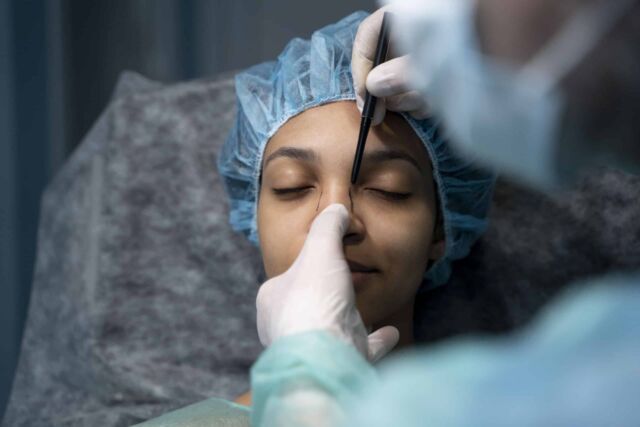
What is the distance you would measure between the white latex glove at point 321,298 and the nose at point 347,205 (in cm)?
5

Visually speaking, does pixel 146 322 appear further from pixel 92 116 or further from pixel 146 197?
pixel 92 116

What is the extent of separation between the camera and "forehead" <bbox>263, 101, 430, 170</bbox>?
1.52 metres

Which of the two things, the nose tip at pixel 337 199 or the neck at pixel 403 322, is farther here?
the neck at pixel 403 322

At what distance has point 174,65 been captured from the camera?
7.64 ft

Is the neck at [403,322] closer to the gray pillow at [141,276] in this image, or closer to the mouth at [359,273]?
the mouth at [359,273]

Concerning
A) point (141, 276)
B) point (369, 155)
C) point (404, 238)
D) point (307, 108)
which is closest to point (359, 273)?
point (404, 238)

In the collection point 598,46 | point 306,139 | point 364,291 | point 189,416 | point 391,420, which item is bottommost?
point 189,416

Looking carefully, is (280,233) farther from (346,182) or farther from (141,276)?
(141,276)

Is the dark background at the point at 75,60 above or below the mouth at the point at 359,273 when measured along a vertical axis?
above

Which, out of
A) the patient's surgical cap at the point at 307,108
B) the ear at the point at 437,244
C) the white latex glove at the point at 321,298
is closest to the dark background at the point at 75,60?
the patient's surgical cap at the point at 307,108

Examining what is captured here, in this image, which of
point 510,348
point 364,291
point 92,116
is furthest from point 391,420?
point 92,116

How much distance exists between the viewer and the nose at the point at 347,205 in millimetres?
1468

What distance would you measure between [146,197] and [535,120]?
146 cm

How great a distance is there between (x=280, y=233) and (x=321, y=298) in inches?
17.5
